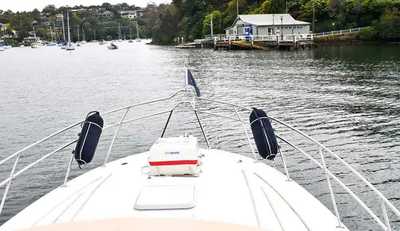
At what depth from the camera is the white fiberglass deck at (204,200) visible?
18.3 ft

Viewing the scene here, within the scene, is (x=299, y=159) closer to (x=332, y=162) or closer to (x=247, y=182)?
(x=332, y=162)

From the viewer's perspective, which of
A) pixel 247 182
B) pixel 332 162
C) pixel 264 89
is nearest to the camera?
pixel 247 182

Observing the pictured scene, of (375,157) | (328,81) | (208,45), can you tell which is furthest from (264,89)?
(208,45)

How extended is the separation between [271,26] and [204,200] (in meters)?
75.2

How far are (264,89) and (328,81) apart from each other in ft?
18.7

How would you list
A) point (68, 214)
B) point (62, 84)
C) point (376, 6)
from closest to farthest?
point (68, 214), point (62, 84), point (376, 6)

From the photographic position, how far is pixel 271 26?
78438mm

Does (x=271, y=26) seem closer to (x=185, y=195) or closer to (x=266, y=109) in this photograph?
(x=266, y=109)

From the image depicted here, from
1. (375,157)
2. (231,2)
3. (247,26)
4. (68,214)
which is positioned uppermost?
(231,2)

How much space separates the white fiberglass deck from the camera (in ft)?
18.3

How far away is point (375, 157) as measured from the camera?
49.0 ft

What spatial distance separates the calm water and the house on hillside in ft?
102

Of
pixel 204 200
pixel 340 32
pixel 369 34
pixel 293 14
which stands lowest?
pixel 204 200

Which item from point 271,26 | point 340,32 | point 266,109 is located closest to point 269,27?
point 271,26
